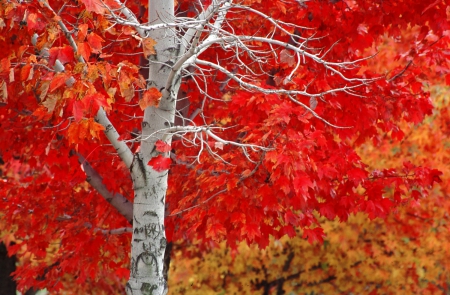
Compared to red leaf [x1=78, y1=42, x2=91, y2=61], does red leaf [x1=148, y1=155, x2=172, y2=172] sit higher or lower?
lower

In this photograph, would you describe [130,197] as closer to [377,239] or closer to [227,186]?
[227,186]

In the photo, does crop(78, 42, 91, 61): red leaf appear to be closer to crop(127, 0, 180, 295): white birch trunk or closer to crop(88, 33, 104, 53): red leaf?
crop(88, 33, 104, 53): red leaf

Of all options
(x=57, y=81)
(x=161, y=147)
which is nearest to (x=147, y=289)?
(x=161, y=147)

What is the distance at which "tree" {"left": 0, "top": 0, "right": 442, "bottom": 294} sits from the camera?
372cm

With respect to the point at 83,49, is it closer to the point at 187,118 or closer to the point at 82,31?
the point at 82,31

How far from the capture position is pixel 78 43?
359 cm

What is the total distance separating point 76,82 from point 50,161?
241 cm

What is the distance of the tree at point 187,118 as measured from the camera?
3.72 meters

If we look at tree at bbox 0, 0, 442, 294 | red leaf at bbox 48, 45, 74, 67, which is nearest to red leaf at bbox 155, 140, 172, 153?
tree at bbox 0, 0, 442, 294

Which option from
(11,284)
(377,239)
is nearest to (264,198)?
(377,239)

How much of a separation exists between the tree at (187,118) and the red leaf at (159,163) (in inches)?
0.4

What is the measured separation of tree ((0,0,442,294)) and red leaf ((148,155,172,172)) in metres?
0.01

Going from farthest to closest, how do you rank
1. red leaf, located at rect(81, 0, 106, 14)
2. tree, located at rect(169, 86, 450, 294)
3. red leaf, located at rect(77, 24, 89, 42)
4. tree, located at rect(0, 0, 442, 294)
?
tree, located at rect(169, 86, 450, 294), tree, located at rect(0, 0, 442, 294), red leaf, located at rect(77, 24, 89, 42), red leaf, located at rect(81, 0, 106, 14)

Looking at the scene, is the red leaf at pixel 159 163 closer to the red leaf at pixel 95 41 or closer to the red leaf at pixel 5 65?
the red leaf at pixel 95 41
